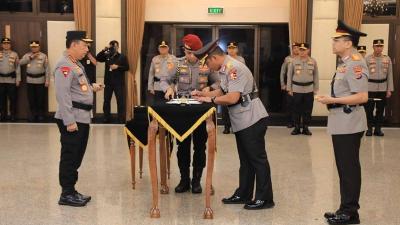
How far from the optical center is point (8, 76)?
1064 centimetres

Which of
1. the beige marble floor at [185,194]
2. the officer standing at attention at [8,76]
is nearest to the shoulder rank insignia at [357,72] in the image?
the beige marble floor at [185,194]

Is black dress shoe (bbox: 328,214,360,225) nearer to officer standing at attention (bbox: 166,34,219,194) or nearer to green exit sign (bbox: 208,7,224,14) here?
officer standing at attention (bbox: 166,34,219,194)

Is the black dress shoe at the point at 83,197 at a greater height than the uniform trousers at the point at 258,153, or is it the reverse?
the uniform trousers at the point at 258,153

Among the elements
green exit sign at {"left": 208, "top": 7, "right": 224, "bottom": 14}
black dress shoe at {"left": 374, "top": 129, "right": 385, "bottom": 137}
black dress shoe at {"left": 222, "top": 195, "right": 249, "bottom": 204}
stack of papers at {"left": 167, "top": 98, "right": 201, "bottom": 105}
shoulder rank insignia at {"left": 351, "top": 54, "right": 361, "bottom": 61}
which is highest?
green exit sign at {"left": 208, "top": 7, "right": 224, "bottom": 14}

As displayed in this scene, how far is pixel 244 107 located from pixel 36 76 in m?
7.15

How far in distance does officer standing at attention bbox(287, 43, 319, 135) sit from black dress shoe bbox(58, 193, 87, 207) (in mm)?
5429

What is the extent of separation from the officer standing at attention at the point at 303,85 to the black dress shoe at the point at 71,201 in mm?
5429

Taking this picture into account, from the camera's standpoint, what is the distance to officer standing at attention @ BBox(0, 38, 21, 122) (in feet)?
34.7

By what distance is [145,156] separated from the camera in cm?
711

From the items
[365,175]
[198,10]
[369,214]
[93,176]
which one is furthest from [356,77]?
[198,10]

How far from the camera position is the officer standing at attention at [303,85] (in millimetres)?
9500

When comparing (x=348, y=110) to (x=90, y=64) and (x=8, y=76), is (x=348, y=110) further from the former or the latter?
(x=8, y=76)

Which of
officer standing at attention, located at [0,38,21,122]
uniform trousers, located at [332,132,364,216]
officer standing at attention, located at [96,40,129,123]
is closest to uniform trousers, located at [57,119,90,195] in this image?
uniform trousers, located at [332,132,364,216]

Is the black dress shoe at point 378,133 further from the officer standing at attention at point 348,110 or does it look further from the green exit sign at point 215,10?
the officer standing at attention at point 348,110
